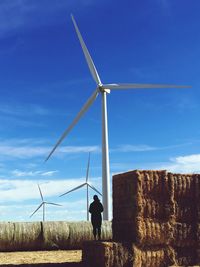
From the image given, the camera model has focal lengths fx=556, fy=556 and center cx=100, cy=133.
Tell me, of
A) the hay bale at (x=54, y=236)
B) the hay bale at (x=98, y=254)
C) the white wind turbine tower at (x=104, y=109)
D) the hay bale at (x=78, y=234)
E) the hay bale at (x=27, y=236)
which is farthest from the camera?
the white wind turbine tower at (x=104, y=109)

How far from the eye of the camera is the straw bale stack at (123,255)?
61.7 ft

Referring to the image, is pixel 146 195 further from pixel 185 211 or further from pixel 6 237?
pixel 6 237

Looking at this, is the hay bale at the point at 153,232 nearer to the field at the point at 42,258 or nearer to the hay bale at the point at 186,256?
the hay bale at the point at 186,256

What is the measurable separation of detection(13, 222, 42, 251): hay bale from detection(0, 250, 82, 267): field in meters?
0.82

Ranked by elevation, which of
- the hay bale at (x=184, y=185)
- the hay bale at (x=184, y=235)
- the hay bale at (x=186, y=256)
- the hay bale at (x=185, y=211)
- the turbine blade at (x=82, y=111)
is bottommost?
the hay bale at (x=186, y=256)

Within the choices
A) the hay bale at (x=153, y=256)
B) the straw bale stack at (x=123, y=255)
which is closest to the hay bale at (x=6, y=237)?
the straw bale stack at (x=123, y=255)

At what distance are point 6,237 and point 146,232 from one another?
9342 mm

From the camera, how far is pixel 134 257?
19094 mm

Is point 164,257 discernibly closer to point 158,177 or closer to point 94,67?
point 158,177

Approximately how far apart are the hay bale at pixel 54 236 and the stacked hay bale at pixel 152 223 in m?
7.19

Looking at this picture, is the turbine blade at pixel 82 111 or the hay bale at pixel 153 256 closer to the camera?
the hay bale at pixel 153 256

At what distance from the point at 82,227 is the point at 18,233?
10.8 feet

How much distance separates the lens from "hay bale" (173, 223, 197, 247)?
20.0 m

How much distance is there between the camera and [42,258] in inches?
896
